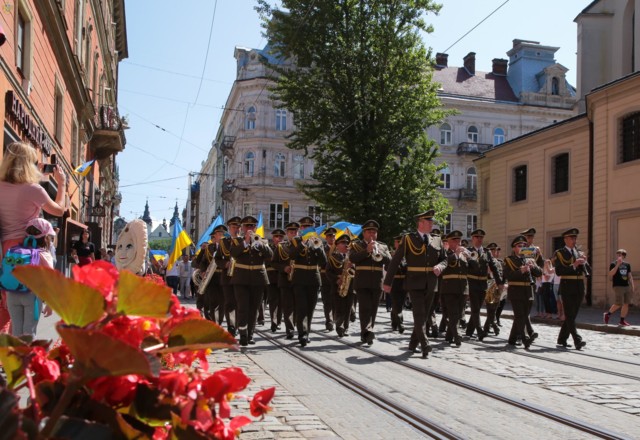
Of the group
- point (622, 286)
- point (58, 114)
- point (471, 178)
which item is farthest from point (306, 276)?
point (471, 178)

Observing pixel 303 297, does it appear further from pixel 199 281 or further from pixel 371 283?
pixel 199 281

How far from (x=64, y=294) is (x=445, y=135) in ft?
208

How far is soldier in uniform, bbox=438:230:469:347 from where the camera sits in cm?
1328

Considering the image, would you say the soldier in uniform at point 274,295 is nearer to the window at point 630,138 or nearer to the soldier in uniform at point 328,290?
the soldier in uniform at point 328,290

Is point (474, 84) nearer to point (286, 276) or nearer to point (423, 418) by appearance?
point (286, 276)

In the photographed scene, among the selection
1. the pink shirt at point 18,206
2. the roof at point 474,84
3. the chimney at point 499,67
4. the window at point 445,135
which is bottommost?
the pink shirt at point 18,206

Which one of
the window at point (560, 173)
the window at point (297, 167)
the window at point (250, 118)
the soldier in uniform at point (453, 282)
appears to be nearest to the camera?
the soldier in uniform at point (453, 282)

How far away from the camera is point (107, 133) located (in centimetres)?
3503

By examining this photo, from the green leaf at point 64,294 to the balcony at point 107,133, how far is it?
34507 millimetres

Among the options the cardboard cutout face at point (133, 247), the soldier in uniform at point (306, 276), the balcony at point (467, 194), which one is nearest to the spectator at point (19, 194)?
the cardboard cutout face at point (133, 247)

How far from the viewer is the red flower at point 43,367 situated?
1718mm

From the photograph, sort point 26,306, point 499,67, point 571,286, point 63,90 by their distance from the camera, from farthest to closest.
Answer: point 499,67 → point 63,90 → point 571,286 → point 26,306

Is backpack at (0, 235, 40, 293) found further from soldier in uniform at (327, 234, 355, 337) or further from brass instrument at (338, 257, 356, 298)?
brass instrument at (338, 257, 356, 298)

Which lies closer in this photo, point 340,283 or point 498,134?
point 340,283
